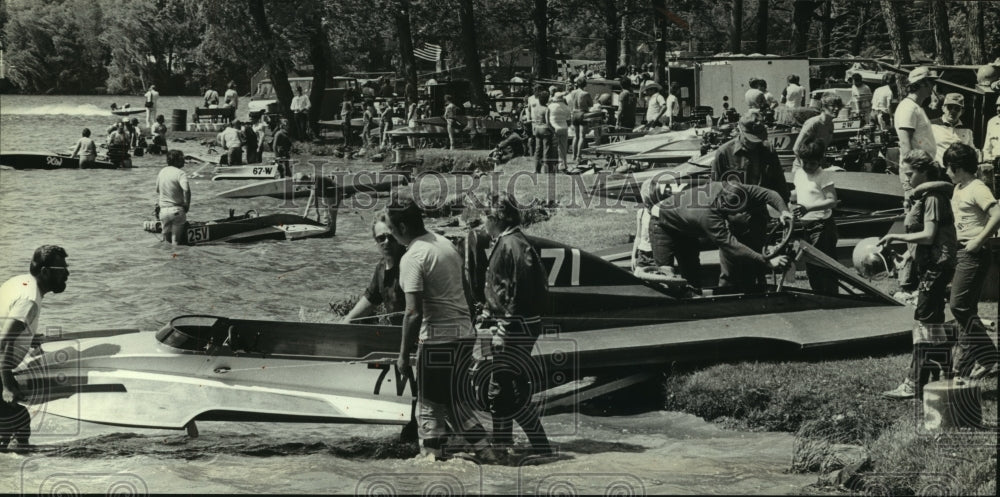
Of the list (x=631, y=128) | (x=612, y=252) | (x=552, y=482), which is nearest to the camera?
(x=552, y=482)

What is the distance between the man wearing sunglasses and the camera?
7953mm

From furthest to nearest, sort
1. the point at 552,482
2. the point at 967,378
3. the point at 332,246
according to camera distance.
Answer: the point at 332,246, the point at 967,378, the point at 552,482

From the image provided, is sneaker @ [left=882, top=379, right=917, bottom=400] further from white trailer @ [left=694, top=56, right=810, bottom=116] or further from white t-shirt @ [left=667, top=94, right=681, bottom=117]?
white t-shirt @ [left=667, top=94, right=681, bottom=117]

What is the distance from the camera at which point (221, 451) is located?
350 inches

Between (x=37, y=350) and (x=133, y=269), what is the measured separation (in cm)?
1281

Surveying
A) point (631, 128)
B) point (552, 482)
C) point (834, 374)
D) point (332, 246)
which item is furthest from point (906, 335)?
point (631, 128)

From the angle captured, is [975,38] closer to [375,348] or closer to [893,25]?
[893,25]

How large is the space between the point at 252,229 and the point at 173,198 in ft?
8.09

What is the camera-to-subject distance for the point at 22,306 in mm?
7996

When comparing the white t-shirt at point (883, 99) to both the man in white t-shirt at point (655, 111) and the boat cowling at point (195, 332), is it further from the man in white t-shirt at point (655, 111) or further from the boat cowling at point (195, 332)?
the boat cowling at point (195, 332)

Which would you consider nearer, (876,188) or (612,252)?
(612,252)

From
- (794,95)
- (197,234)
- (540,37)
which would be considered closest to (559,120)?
(794,95)

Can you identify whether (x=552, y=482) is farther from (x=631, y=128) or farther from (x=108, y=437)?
(x=631, y=128)

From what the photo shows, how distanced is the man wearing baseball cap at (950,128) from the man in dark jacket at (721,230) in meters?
2.71
